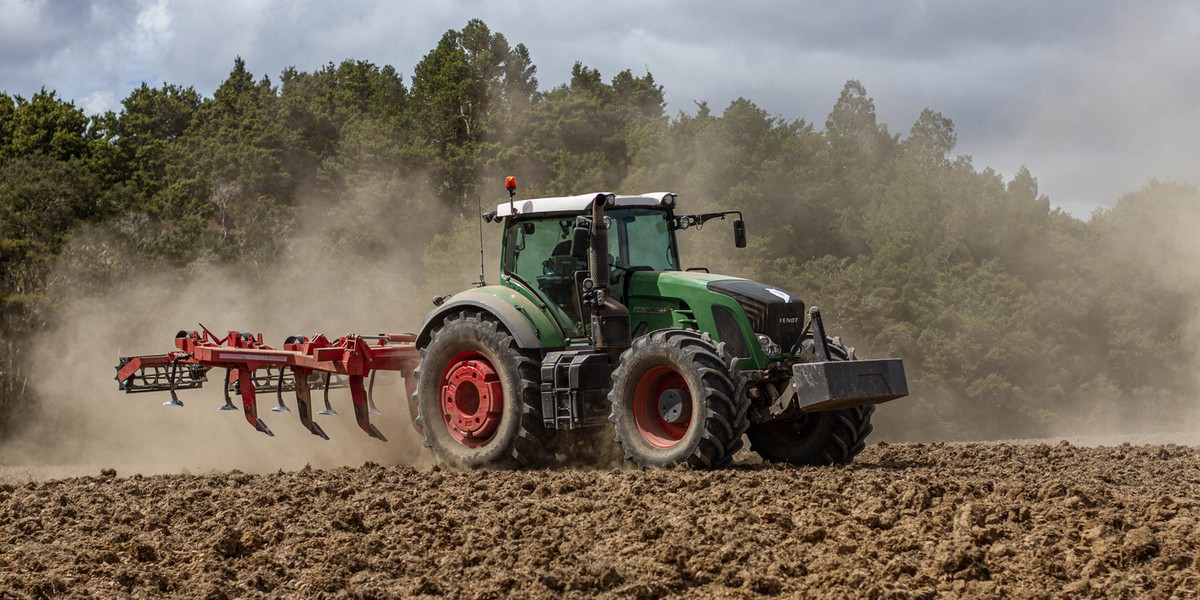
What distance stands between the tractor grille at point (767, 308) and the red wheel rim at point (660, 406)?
81 cm

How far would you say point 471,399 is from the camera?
11.2 meters

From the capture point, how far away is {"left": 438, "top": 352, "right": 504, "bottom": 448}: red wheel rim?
35.7ft

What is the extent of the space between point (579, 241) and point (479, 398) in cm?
197

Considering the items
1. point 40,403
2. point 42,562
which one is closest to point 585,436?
point 42,562

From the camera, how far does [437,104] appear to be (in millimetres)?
46750

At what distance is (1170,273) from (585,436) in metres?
31.0

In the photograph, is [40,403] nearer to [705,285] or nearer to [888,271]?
[705,285]

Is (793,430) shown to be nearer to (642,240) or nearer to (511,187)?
(642,240)

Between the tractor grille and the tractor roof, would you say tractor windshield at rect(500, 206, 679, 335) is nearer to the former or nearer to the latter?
the tractor roof

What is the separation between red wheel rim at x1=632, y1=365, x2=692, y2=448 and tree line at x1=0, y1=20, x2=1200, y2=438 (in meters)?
17.0

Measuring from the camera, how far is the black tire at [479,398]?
34.7 feet

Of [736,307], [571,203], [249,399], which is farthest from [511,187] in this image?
[249,399]

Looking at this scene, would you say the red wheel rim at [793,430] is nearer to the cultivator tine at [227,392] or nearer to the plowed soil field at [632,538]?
the plowed soil field at [632,538]

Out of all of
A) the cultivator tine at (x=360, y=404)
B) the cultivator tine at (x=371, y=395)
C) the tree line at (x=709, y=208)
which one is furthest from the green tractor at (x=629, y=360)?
the tree line at (x=709, y=208)
